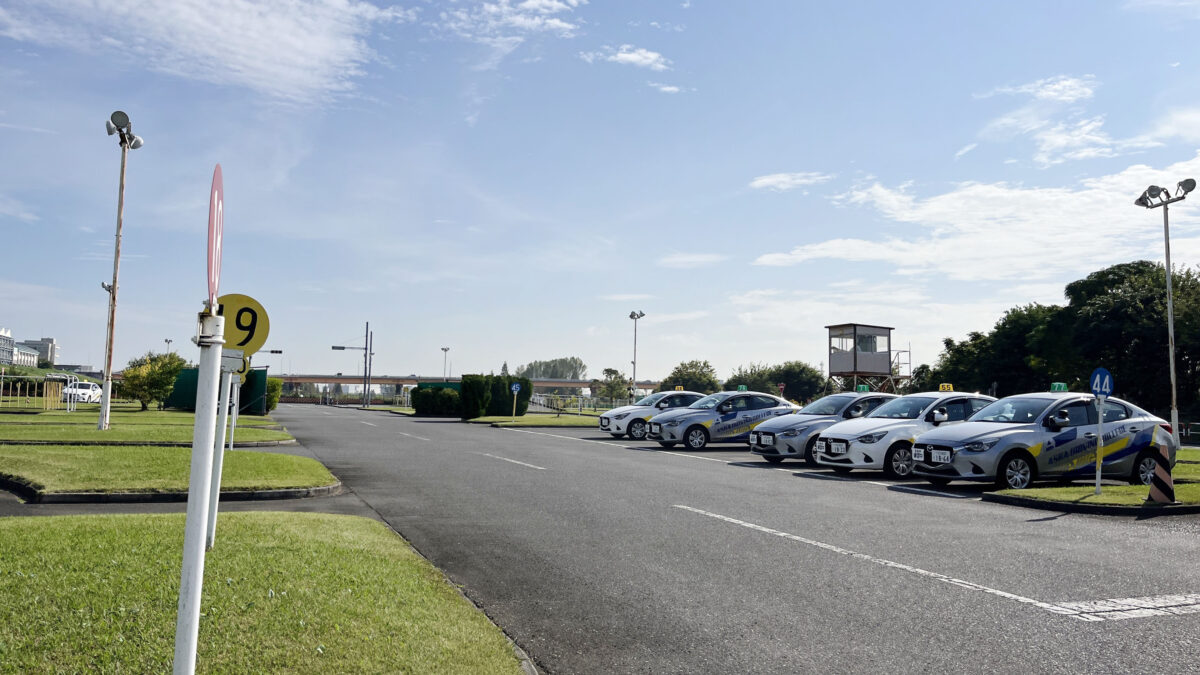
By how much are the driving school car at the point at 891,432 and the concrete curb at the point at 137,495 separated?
915 centimetres

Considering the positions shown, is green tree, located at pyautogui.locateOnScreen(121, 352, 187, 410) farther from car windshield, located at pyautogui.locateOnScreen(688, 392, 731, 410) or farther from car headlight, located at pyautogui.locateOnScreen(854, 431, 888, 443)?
car headlight, located at pyautogui.locateOnScreen(854, 431, 888, 443)

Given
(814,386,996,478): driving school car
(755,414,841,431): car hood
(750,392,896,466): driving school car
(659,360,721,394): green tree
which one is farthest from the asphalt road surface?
(659,360,721,394): green tree

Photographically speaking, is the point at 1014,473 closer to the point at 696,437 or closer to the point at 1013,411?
the point at 1013,411

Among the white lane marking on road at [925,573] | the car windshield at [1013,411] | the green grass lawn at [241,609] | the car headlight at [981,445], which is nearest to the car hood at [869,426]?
the car windshield at [1013,411]

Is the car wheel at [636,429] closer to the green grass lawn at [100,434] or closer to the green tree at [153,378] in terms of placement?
the green grass lawn at [100,434]

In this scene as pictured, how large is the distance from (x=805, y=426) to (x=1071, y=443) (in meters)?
5.46

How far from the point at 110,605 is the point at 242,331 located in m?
3.31

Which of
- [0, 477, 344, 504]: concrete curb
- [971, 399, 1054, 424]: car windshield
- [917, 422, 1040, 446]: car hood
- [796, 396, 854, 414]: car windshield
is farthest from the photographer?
[796, 396, 854, 414]: car windshield

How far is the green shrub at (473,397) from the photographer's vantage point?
142 feet

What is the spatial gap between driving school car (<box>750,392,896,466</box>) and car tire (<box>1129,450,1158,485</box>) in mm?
4768

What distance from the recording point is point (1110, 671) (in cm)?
446

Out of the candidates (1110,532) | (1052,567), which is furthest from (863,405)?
(1052,567)

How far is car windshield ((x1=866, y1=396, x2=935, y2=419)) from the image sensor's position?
1645 cm

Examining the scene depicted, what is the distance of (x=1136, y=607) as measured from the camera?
5832mm
